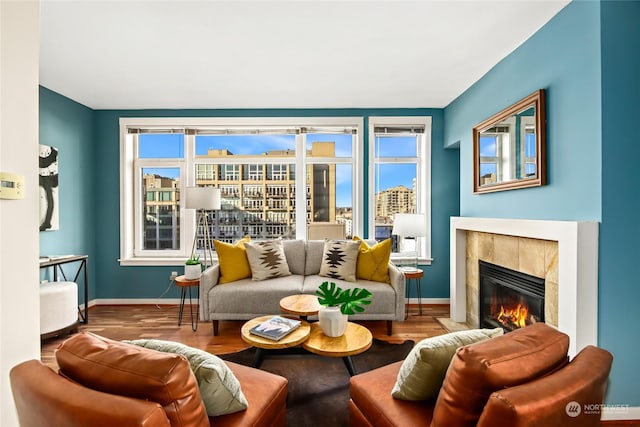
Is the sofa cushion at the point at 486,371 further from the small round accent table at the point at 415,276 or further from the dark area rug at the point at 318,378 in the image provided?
the small round accent table at the point at 415,276

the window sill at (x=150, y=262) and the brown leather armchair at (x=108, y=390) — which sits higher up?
the brown leather armchair at (x=108, y=390)

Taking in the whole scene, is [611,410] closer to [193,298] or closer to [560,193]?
[560,193]

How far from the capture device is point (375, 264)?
3.36 meters

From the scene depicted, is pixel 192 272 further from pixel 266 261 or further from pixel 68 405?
pixel 68 405

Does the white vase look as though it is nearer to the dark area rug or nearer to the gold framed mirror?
the dark area rug

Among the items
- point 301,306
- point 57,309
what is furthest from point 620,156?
point 57,309

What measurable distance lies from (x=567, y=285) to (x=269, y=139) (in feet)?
11.5

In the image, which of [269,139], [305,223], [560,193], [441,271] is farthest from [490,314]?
[269,139]

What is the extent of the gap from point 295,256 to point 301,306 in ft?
4.04

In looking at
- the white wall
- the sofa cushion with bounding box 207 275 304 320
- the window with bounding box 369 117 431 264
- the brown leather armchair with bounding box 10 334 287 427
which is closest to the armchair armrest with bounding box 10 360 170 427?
the brown leather armchair with bounding box 10 334 287 427

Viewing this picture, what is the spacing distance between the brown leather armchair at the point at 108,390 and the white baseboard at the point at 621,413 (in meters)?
2.34

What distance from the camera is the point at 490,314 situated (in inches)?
119

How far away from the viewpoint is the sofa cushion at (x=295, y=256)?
3.68 metres

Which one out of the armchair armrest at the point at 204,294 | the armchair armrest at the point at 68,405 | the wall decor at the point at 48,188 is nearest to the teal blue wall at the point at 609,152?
the armchair armrest at the point at 68,405
